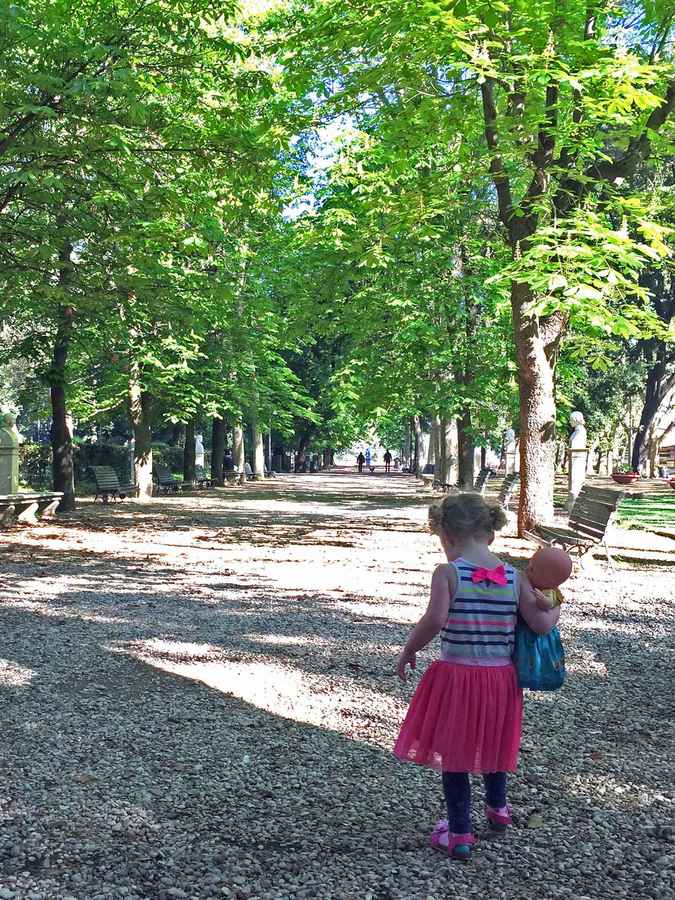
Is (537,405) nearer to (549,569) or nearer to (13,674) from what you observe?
(13,674)

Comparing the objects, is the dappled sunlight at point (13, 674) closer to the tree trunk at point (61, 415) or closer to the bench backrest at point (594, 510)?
the bench backrest at point (594, 510)

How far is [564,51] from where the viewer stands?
36.9 ft

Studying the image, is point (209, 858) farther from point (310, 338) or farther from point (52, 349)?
point (310, 338)

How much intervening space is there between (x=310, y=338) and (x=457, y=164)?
241 inches

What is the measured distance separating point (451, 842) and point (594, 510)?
9.02 m

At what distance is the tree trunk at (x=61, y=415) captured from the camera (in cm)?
1746

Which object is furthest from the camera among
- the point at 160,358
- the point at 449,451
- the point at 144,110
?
the point at 449,451

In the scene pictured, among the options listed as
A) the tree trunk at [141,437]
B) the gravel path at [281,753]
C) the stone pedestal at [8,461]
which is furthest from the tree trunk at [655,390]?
the gravel path at [281,753]

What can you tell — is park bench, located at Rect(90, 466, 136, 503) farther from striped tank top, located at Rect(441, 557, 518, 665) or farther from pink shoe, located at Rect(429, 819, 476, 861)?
striped tank top, located at Rect(441, 557, 518, 665)

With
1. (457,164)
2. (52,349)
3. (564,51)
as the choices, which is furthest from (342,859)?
(52,349)

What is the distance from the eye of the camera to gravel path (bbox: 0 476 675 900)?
10.3 feet

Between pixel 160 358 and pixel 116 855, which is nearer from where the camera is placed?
pixel 116 855

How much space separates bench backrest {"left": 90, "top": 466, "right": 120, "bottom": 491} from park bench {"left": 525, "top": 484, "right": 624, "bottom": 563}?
43.3 feet

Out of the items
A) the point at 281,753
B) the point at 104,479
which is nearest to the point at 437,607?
the point at 281,753
